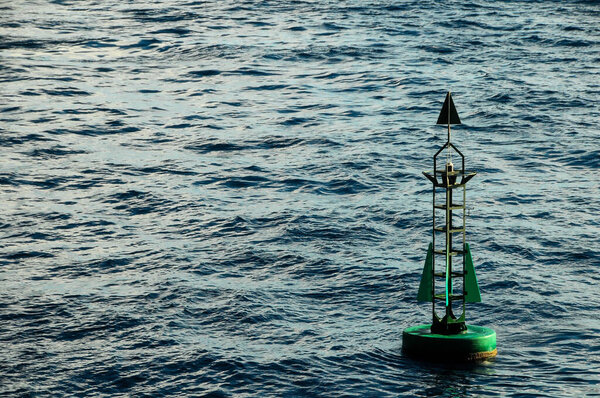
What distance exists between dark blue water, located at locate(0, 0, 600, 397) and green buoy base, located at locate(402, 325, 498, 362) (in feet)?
1.34

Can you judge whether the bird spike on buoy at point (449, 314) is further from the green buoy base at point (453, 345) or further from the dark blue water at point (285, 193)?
the dark blue water at point (285, 193)

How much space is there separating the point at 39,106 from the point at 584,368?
113ft

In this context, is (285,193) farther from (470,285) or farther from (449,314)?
(449,314)

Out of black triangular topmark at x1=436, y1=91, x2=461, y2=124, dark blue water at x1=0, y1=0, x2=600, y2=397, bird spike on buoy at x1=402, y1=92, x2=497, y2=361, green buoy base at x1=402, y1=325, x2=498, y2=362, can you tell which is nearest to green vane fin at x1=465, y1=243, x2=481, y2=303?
bird spike on buoy at x1=402, y1=92, x2=497, y2=361

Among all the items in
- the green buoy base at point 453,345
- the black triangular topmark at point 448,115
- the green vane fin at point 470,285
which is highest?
the black triangular topmark at point 448,115

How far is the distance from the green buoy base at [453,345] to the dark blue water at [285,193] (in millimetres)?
409

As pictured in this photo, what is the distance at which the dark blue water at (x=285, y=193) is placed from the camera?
86.6ft

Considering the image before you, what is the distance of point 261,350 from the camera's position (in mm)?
27078

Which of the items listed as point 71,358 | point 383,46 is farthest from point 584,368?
point 383,46

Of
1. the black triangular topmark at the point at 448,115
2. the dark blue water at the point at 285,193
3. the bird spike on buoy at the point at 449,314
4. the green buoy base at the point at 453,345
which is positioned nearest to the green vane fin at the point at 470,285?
the bird spike on buoy at the point at 449,314

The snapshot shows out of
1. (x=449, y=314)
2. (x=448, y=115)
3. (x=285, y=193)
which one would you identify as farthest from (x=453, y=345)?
(x=285, y=193)

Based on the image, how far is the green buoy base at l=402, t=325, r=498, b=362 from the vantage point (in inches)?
974

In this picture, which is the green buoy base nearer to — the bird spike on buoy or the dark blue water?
the bird spike on buoy

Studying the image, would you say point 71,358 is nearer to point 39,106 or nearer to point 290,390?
point 290,390
